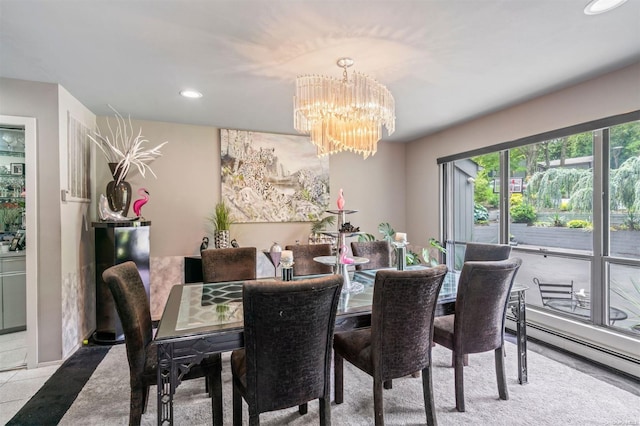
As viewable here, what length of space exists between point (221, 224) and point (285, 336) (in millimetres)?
2842

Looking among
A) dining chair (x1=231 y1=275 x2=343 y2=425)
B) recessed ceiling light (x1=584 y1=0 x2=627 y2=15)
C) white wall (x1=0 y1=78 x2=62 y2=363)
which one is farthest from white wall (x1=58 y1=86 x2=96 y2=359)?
recessed ceiling light (x1=584 y1=0 x2=627 y2=15)

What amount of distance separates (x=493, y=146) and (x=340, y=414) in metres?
3.42

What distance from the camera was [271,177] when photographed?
4.56 m

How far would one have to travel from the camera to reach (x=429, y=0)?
5.72 feet

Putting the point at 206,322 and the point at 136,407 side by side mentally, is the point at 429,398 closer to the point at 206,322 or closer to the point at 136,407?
the point at 206,322

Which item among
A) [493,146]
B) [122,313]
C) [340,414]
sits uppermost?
[493,146]

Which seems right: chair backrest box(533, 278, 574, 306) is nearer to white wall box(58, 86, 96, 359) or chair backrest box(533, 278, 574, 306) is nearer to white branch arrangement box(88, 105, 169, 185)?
white branch arrangement box(88, 105, 169, 185)

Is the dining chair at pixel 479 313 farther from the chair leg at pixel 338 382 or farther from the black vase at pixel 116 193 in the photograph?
the black vase at pixel 116 193

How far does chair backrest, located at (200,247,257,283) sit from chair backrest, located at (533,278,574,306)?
310cm

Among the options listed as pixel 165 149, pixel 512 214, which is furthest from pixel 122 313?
pixel 512 214

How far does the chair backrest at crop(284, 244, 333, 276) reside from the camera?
10.3 feet

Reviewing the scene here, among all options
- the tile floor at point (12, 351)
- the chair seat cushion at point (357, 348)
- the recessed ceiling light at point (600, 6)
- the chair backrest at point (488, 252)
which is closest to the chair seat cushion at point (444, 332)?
the chair seat cushion at point (357, 348)

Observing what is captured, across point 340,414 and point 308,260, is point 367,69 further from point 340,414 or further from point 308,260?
point 340,414

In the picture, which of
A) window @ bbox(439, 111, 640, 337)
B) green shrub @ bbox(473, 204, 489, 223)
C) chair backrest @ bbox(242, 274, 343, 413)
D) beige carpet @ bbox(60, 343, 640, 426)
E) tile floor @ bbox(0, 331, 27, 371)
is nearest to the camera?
chair backrest @ bbox(242, 274, 343, 413)
